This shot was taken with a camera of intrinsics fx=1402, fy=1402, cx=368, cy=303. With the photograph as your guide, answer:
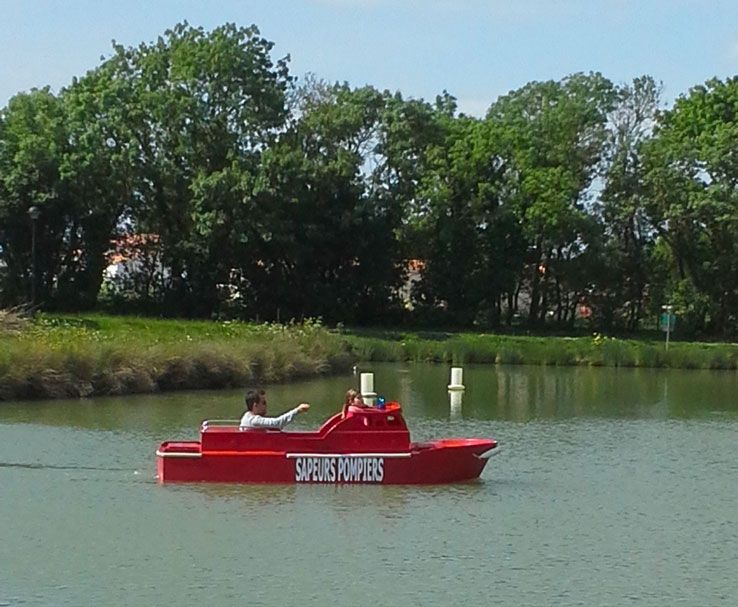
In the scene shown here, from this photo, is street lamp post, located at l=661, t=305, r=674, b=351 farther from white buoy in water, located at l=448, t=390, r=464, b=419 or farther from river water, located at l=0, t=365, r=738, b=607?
river water, located at l=0, t=365, r=738, b=607

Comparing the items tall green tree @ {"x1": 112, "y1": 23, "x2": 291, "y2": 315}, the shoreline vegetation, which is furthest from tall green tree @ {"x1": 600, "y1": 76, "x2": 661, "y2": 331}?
tall green tree @ {"x1": 112, "y1": 23, "x2": 291, "y2": 315}

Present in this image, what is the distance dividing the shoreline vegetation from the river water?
134 inches

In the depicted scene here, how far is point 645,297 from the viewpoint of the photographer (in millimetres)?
64312

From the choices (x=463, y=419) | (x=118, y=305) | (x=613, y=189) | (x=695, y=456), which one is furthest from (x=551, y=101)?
(x=695, y=456)

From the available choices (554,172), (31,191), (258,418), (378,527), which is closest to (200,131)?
(31,191)

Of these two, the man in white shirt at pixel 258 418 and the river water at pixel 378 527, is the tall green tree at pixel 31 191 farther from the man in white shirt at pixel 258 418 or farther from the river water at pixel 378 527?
the man in white shirt at pixel 258 418

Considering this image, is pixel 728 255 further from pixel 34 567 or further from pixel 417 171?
pixel 34 567

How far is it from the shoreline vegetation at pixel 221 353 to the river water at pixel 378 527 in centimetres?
340

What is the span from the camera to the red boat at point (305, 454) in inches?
739

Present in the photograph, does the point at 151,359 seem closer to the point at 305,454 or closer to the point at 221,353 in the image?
the point at 221,353

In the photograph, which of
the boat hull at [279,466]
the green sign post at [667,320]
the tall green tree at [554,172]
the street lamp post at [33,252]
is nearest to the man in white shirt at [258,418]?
the boat hull at [279,466]

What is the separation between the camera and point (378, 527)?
1669 cm

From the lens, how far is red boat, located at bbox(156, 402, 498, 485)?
18781 mm

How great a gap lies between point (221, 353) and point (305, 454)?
17.2 metres
